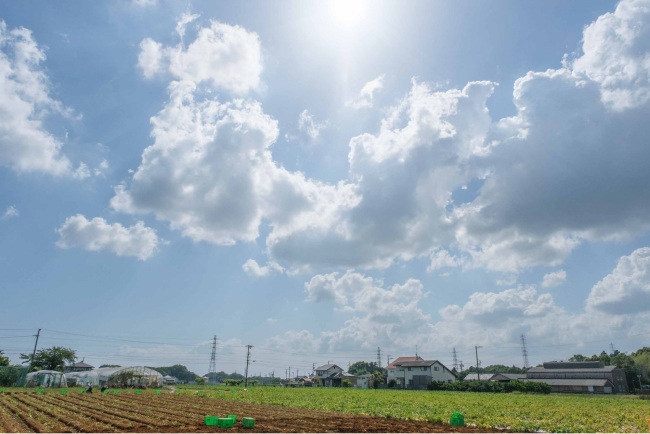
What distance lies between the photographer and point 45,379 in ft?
181

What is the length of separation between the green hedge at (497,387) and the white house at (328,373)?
37.7 meters

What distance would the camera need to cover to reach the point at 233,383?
98.8 m

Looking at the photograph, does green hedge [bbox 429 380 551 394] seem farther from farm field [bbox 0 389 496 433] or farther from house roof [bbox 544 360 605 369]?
farm field [bbox 0 389 496 433]

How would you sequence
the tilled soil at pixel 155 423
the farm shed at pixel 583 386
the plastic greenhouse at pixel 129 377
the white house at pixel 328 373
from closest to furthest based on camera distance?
1. the tilled soil at pixel 155 423
2. the plastic greenhouse at pixel 129 377
3. the farm shed at pixel 583 386
4. the white house at pixel 328 373

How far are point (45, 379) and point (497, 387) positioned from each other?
236 ft

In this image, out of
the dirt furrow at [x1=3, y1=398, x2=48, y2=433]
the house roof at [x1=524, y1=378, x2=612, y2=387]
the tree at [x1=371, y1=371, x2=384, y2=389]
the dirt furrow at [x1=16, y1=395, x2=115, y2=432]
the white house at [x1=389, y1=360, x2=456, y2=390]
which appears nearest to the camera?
the dirt furrow at [x1=3, y1=398, x2=48, y2=433]

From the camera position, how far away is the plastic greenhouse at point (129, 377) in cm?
5856

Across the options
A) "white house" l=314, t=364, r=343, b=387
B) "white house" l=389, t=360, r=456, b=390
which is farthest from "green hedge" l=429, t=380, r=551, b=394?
"white house" l=314, t=364, r=343, b=387

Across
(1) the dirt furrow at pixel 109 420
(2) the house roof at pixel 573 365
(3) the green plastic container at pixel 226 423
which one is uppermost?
(2) the house roof at pixel 573 365

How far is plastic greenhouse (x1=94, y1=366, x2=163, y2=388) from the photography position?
58.6m

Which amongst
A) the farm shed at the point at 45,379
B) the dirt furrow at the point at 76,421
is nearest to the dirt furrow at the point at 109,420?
the dirt furrow at the point at 76,421

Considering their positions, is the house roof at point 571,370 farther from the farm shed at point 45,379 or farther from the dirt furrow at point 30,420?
the dirt furrow at point 30,420

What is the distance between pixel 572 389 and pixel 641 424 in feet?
204

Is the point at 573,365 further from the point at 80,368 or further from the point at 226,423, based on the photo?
the point at 80,368
